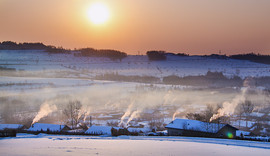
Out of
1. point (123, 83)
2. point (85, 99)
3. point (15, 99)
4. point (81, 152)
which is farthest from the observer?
point (123, 83)

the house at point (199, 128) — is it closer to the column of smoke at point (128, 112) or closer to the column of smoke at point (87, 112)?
the column of smoke at point (128, 112)

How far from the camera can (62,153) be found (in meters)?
17.1

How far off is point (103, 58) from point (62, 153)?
94789 mm

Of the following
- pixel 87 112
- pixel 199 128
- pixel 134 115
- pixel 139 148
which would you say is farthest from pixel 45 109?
pixel 139 148

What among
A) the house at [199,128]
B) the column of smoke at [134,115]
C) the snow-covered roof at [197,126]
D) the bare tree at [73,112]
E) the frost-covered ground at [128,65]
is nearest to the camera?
the house at [199,128]

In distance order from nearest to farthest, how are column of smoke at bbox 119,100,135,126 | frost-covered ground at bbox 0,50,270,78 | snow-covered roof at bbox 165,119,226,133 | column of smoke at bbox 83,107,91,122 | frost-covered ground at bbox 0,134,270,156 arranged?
frost-covered ground at bbox 0,134,270,156, snow-covered roof at bbox 165,119,226,133, column of smoke at bbox 119,100,135,126, column of smoke at bbox 83,107,91,122, frost-covered ground at bbox 0,50,270,78

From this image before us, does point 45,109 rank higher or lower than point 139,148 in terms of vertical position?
lower

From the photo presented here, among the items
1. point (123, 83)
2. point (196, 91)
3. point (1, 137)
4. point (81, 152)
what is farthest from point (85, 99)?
point (81, 152)

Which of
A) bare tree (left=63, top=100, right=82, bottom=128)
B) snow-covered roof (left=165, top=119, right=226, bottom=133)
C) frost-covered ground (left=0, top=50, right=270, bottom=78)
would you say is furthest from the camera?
frost-covered ground (left=0, top=50, right=270, bottom=78)

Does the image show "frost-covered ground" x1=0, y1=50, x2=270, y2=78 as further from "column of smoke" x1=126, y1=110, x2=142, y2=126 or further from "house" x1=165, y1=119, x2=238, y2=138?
"house" x1=165, y1=119, x2=238, y2=138

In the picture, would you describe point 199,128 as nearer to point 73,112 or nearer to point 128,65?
point 73,112

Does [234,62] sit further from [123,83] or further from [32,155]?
[32,155]

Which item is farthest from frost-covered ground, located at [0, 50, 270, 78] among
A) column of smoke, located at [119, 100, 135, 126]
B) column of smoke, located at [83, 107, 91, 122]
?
column of smoke, located at [119, 100, 135, 126]

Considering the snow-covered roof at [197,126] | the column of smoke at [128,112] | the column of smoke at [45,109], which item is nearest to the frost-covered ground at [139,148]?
the snow-covered roof at [197,126]
